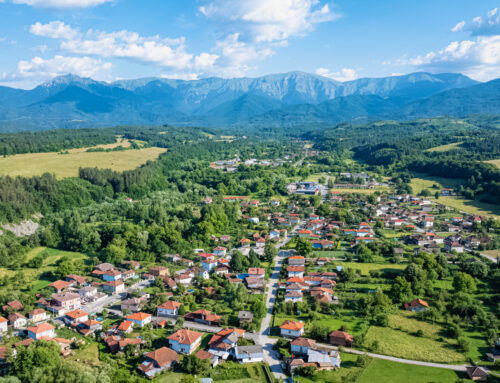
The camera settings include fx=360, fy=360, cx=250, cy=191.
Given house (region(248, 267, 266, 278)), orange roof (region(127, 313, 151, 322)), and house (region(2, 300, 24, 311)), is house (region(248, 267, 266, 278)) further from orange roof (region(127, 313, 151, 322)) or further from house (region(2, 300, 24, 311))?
house (region(2, 300, 24, 311))

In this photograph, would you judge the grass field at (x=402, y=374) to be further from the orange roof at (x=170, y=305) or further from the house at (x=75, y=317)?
the house at (x=75, y=317)

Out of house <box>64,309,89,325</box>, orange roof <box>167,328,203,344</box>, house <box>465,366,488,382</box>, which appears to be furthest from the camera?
house <box>64,309,89,325</box>

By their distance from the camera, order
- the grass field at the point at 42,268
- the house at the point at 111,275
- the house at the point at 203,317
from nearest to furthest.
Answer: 1. the house at the point at 203,317
2. the grass field at the point at 42,268
3. the house at the point at 111,275

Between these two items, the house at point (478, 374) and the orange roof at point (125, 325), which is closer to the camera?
the house at point (478, 374)

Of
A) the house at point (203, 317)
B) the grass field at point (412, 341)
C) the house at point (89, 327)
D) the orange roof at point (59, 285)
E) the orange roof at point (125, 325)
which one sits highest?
the orange roof at point (59, 285)

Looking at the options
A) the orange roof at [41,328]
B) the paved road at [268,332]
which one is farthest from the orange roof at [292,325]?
the orange roof at [41,328]

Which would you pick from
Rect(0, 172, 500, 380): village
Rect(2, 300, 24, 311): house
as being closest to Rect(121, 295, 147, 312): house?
Rect(0, 172, 500, 380): village
